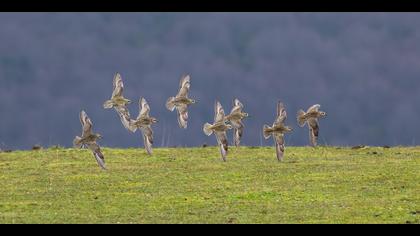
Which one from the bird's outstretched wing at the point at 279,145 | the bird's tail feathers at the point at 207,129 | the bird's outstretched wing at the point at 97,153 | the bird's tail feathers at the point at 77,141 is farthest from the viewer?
the bird's outstretched wing at the point at 279,145

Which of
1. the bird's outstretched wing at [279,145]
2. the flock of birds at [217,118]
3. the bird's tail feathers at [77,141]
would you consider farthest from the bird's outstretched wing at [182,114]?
the bird's tail feathers at [77,141]

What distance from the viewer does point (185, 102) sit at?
30672 mm

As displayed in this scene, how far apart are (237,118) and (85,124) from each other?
4.70m

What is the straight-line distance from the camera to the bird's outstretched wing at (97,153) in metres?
27.9

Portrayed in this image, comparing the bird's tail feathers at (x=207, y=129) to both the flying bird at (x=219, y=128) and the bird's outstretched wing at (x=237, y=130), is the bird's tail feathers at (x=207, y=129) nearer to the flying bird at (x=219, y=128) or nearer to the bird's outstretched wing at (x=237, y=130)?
the flying bird at (x=219, y=128)

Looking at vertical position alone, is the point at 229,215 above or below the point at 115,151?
below

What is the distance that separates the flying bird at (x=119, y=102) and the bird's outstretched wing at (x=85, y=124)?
7.59 feet

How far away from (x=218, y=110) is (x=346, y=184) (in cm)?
455

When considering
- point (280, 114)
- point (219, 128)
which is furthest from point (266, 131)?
point (219, 128)

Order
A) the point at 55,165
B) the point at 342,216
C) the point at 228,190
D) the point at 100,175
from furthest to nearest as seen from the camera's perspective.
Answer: the point at 55,165
the point at 100,175
the point at 228,190
the point at 342,216

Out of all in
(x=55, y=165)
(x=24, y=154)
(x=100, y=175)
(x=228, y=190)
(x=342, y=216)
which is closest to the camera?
(x=342, y=216)

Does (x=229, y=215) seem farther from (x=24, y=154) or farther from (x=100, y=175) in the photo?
(x=24, y=154)

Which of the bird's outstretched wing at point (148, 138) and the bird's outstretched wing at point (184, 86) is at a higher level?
the bird's outstretched wing at point (184, 86)

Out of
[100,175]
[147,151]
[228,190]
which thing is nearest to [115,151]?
[147,151]
